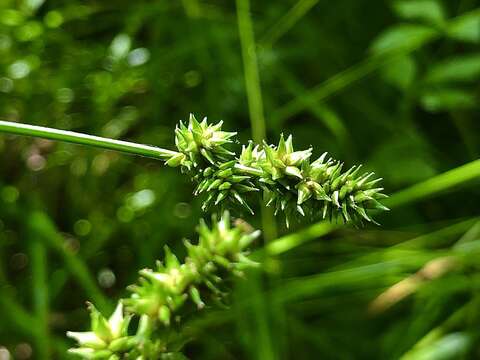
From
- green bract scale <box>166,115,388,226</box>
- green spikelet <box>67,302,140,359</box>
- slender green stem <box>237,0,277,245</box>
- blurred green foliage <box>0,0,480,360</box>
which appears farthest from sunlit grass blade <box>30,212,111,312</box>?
green bract scale <box>166,115,388,226</box>

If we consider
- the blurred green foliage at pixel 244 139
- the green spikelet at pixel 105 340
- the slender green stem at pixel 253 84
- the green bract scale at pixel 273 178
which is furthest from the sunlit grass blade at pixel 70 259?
the green bract scale at pixel 273 178

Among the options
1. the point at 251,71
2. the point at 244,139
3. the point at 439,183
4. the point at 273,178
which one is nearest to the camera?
the point at 273,178

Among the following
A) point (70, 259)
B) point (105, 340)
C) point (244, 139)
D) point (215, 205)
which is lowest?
Result: point (105, 340)

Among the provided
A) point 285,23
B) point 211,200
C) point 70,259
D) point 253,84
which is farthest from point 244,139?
point 211,200

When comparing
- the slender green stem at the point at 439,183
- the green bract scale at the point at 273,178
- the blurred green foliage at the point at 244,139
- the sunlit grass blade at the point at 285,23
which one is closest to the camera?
the green bract scale at the point at 273,178

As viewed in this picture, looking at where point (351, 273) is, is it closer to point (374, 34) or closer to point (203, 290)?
point (203, 290)

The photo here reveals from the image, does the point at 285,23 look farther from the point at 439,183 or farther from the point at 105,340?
the point at 105,340

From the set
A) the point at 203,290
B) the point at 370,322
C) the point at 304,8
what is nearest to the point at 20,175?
the point at 304,8

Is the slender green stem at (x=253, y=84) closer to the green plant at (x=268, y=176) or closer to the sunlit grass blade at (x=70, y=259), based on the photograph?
the sunlit grass blade at (x=70, y=259)

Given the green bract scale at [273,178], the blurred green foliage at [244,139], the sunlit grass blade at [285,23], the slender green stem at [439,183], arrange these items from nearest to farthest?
the green bract scale at [273,178], the slender green stem at [439,183], the blurred green foliage at [244,139], the sunlit grass blade at [285,23]
